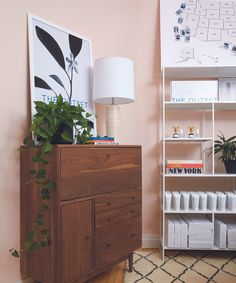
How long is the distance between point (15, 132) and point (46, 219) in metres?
0.58

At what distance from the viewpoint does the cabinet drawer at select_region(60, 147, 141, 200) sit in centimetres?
139

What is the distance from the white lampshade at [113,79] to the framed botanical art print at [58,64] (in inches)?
5.9

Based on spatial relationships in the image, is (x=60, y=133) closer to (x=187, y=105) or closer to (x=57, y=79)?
(x=57, y=79)

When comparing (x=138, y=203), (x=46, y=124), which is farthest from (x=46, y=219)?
(x=138, y=203)

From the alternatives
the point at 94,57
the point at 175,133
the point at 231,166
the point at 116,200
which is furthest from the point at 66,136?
the point at 231,166

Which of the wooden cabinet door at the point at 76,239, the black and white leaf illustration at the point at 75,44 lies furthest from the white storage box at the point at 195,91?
the wooden cabinet door at the point at 76,239

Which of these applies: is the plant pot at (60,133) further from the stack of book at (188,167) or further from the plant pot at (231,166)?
the plant pot at (231,166)

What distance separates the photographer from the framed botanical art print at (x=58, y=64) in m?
1.69

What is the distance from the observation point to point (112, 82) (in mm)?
1815

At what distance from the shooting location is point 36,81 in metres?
1.68

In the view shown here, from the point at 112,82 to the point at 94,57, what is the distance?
0.47 metres

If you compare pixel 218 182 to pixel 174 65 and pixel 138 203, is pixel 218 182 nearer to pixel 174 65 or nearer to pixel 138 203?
pixel 138 203

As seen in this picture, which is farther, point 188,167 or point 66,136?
point 188,167

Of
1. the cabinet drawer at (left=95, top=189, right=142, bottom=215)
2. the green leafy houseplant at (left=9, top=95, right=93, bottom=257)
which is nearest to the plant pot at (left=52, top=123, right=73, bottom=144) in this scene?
the green leafy houseplant at (left=9, top=95, right=93, bottom=257)
